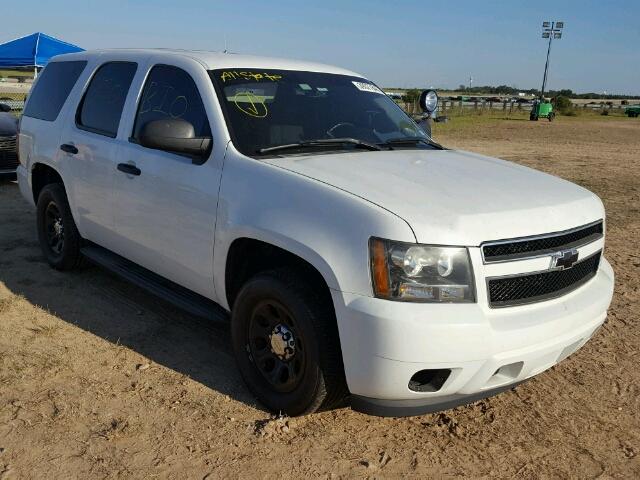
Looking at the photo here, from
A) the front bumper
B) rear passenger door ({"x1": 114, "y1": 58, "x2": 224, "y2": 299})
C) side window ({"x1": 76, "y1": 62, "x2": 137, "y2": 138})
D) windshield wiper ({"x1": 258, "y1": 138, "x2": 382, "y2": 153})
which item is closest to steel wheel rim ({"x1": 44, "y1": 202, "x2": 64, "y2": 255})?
side window ({"x1": 76, "y1": 62, "x2": 137, "y2": 138})

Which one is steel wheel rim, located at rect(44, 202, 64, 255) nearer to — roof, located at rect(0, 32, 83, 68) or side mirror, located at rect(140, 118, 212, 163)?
side mirror, located at rect(140, 118, 212, 163)

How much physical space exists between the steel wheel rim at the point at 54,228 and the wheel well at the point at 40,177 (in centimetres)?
25

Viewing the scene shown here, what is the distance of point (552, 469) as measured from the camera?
2.88m

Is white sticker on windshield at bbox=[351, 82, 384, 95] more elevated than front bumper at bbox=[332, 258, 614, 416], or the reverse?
white sticker on windshield at bbox=[351, 82, 384, 95]

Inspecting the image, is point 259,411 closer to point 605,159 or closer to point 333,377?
point 333,377

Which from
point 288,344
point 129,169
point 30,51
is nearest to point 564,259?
point 288,344

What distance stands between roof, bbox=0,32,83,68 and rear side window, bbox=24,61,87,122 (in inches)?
495

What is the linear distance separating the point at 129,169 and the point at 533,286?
258 centimetres

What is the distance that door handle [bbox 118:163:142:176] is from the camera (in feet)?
12.8

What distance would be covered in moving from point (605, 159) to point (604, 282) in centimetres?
1444

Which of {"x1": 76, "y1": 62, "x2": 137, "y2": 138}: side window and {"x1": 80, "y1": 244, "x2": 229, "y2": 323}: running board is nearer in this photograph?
{"x1": 80, "y1": 244, "x2": 229, "y2": 323}: running board

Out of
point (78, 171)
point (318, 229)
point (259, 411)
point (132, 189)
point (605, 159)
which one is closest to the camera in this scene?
point (318, 229)

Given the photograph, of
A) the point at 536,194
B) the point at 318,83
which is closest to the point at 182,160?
the point at 318,83

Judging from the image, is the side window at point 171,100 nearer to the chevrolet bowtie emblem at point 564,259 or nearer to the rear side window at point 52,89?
the rear side window at point 52,89
